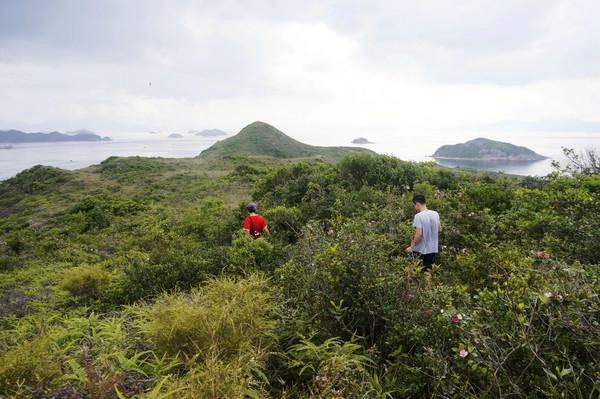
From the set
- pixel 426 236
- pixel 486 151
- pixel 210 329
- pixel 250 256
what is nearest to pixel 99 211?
pixel 250 256

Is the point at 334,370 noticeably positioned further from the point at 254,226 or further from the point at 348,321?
the point at 254,226

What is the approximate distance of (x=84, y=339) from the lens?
150 inches

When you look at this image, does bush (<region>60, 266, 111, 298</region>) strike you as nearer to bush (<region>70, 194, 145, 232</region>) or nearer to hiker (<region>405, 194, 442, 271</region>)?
hiker (<region>405, 194, 442, 271</region>)

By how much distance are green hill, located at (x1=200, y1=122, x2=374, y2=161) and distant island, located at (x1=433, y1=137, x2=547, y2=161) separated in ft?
79.3

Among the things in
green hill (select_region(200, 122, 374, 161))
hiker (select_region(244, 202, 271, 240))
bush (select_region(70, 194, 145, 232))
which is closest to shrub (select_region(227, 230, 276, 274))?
hiker (select_region(244, 202, 271, 240))

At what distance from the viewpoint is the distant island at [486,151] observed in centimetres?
7156

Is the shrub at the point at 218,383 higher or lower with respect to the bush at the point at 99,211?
higher

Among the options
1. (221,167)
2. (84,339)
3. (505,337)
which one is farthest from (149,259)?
(221,167)

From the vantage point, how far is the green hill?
245ft

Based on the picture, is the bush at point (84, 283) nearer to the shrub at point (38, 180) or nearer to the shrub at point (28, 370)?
the shrub at point (28, 370)

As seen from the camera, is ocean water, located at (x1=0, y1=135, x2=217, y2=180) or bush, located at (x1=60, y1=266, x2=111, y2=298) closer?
bush, located at (x1=60, y1=266, x2=111, y2=298)

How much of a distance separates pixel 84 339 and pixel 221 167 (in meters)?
40.1

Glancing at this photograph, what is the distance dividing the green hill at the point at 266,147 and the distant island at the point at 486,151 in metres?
24.2

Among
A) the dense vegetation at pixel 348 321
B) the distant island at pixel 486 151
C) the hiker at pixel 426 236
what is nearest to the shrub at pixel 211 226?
the dense vegetation at pixel 348 321
